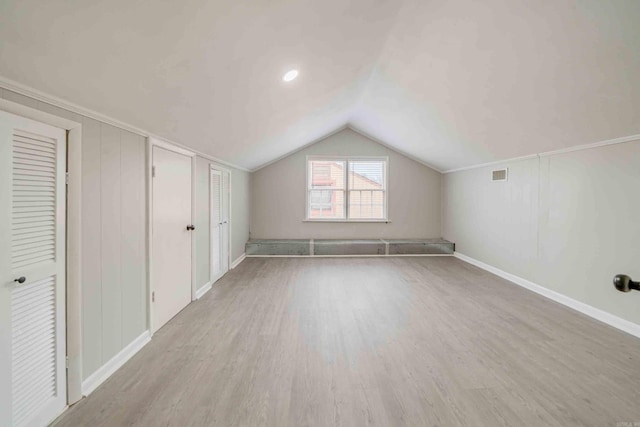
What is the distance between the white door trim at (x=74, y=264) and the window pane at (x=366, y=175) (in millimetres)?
5825

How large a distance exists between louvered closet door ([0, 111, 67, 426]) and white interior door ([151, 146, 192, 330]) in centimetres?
104

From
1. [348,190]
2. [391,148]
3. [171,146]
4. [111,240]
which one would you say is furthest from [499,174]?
[111,240]

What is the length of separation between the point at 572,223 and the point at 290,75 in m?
3.65

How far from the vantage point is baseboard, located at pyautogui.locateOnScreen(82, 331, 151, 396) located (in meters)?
1.98

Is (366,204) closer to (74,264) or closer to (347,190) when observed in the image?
(347,190)

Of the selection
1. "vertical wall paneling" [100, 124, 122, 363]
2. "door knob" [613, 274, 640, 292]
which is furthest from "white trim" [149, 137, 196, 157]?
"door knob" [613, 274, 640, 292]

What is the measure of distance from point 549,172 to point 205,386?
455 cm

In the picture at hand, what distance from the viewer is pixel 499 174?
16.5ft

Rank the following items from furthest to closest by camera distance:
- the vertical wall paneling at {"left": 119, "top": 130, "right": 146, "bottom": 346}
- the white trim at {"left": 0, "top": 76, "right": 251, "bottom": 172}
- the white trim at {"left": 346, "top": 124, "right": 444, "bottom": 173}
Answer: the white trim at {"left": 346, "top": 124, "right": 444, "bottom": 173} < the vertical wall paneling at {"left": 119, "top": 130, "right": 146, "bottom": 346} < the white trim at {"left": 0, "top": 76, "right": 251, "bottom": 172}

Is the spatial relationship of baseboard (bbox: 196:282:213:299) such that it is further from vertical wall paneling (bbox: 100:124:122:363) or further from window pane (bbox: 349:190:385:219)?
window pane (bbox: 349:190:385:219)

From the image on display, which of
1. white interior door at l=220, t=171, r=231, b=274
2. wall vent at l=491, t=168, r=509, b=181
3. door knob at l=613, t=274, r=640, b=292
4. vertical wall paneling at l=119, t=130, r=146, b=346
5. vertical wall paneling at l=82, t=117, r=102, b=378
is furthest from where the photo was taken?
white interior door at l=220, t=171, r=231, b=274

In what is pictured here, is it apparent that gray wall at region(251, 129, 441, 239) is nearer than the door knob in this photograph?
No

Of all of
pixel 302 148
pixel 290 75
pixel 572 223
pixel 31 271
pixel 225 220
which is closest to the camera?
pixel 31 271

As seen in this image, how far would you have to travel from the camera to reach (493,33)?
8.11ft
